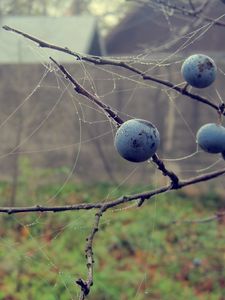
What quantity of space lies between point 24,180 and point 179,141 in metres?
1.72

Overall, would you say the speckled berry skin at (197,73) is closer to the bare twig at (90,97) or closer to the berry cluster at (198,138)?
the berry cluster at (198,138)

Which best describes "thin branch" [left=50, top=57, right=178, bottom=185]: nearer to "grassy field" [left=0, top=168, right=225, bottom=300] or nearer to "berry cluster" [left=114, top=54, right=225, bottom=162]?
"berry cluster" [left=114, top=54, right=225, bottom=162]

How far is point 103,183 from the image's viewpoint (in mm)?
6574

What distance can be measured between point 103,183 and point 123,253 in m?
1.90

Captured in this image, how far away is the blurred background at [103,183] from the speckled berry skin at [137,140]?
229cm

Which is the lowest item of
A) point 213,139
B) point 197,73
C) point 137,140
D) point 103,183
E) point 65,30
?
point 137,140

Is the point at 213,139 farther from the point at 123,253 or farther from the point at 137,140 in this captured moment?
the point at 123,253

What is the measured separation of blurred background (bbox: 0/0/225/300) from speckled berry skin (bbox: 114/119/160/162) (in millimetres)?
2286

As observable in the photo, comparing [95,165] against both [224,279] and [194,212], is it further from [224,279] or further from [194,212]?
[224,279]

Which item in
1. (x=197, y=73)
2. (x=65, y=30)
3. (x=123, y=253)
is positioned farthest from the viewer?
(x=65, y=30)

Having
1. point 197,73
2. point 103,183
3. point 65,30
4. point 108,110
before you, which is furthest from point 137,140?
point 65,30

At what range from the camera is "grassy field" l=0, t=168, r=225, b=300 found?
12.6ft

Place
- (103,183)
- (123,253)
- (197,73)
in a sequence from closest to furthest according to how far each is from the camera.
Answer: (197,73)
(123,253)
(103,183)

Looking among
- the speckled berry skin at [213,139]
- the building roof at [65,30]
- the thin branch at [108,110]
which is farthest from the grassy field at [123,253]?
the building roof at [65,30]
